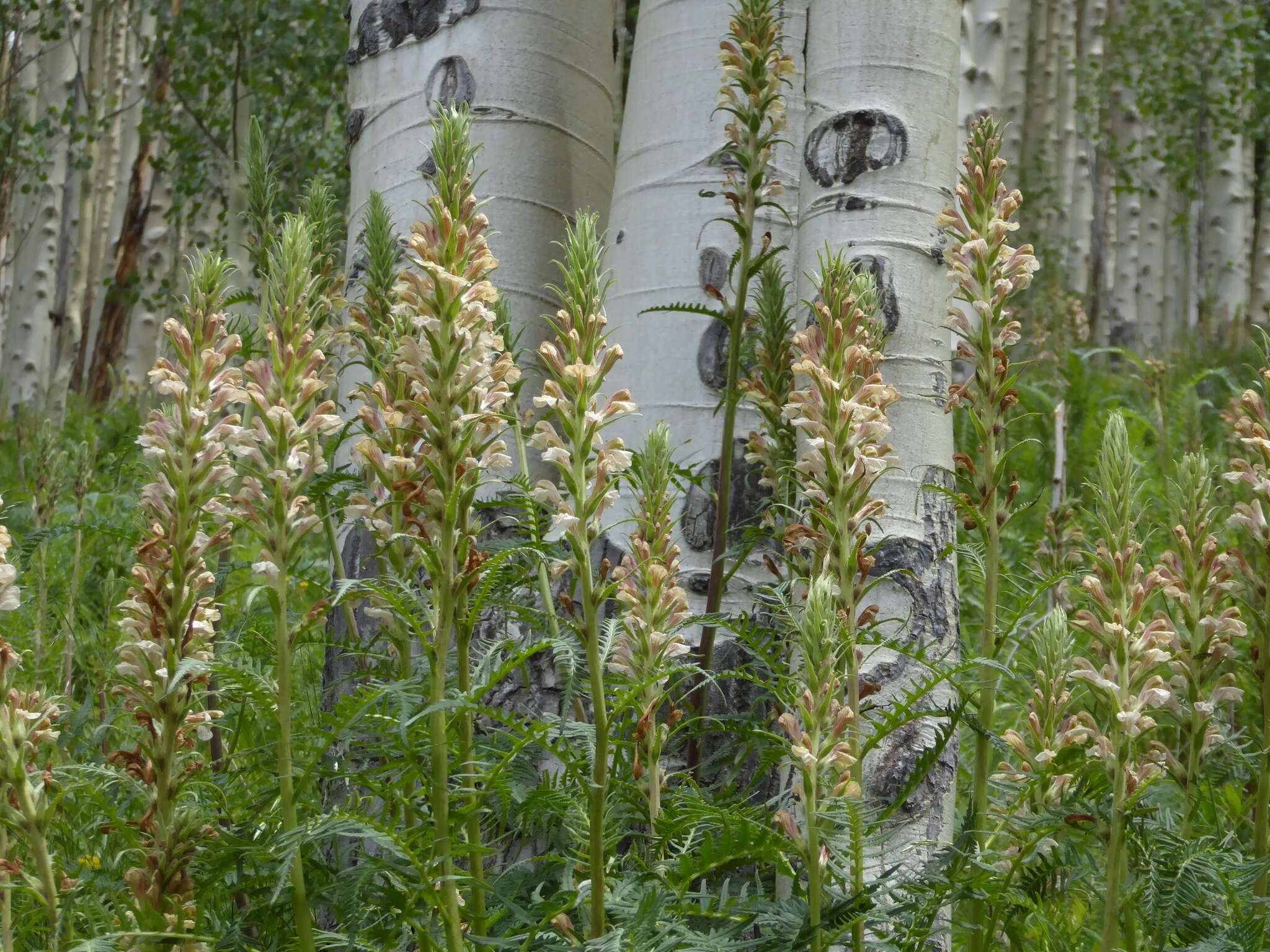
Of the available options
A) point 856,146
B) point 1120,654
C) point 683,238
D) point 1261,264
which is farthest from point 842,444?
point 1261,264

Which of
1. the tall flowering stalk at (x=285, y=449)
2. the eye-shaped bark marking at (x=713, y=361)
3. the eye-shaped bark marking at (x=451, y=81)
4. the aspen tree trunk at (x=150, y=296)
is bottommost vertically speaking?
the tall flowering stalk at (x=285, y=449)

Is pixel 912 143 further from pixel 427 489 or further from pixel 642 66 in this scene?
pixel 427 489

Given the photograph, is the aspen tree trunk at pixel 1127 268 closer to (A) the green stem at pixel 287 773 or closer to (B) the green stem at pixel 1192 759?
(B) the green stem at pixel 1192 759

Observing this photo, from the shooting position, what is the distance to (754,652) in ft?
4.83

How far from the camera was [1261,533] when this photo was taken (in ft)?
5.04

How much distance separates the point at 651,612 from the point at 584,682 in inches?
9.6

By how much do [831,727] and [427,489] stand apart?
0.53m

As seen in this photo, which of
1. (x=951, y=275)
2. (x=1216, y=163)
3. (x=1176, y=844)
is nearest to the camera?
(x=1176, y=844)

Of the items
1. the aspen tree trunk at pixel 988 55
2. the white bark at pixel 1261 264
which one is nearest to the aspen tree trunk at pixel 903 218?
the aspen tree trunk at pixel 988 55

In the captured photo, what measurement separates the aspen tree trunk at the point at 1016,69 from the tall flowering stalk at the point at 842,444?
1234 cm

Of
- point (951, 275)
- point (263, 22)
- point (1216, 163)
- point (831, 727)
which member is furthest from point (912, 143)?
point (1216, 163)

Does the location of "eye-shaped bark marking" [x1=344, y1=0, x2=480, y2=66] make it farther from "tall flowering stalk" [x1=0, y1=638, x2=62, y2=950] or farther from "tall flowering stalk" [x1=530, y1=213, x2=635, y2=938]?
"tall flowering stalk" [x1=0, y1=638, x2=62, y2=950]

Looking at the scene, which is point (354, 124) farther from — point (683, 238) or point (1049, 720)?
point (1049, 720)

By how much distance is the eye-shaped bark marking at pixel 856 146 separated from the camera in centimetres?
203
